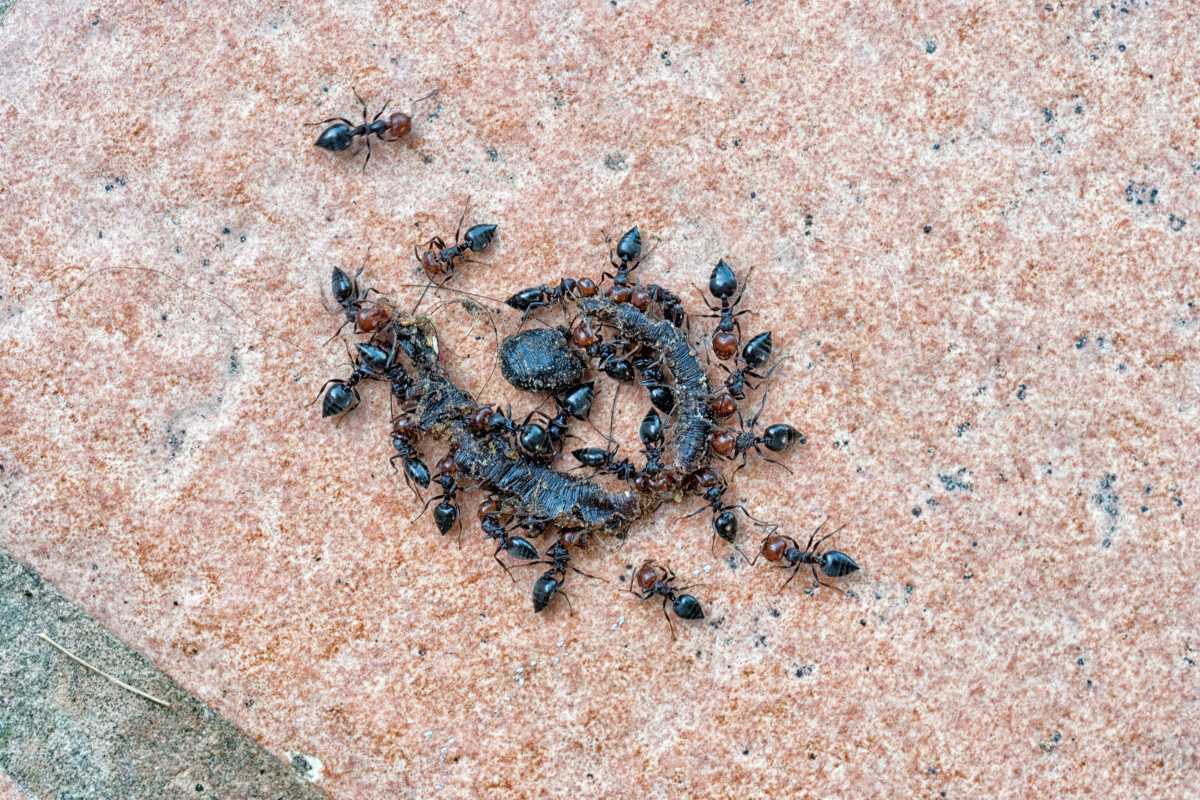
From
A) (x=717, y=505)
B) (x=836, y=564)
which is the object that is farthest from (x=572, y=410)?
(x=836, y=564)

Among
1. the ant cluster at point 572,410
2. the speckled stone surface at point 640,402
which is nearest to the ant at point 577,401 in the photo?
the ant cluster at point 572,410

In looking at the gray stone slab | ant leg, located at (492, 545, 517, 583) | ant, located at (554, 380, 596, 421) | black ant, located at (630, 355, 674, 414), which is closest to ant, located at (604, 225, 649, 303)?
black ant, located at (630, 355, 674, 414)

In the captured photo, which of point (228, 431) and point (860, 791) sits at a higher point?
point (228, 431)

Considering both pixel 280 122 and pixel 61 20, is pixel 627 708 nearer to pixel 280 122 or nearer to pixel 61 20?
pixel 280 122

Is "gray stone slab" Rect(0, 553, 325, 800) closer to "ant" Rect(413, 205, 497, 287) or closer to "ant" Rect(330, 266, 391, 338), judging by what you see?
"ant" Rect(330, 266, 391, 338)

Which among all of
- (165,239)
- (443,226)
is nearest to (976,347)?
(443,226)

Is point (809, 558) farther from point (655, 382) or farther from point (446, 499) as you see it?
point (446, 499)
